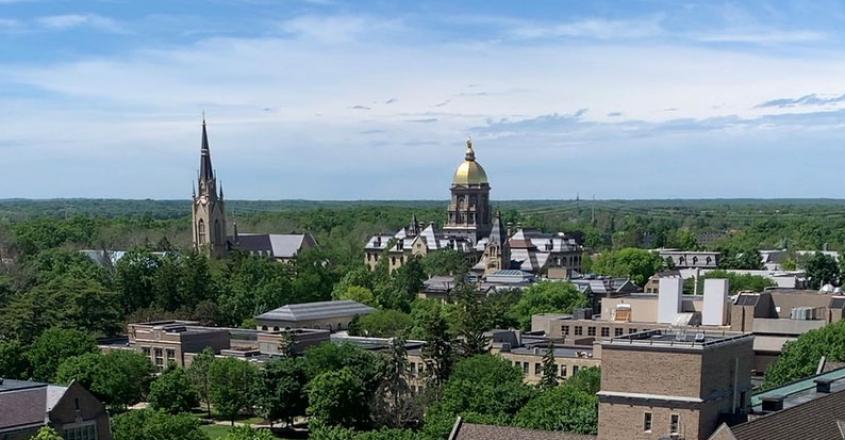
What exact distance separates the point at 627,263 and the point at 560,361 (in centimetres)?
7227

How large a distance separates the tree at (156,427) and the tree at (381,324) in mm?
41431

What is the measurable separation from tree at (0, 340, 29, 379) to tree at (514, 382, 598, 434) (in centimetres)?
4194

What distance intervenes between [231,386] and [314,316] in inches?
994

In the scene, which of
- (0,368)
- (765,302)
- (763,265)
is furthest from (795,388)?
(763,265)

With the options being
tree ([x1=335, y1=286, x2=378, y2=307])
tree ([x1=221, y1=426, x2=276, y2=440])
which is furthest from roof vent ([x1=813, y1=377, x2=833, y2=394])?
tree ([x1=335, y1=286, x2=378, y2=307])

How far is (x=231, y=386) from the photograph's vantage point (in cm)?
6875

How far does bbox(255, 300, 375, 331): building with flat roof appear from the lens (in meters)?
91.1

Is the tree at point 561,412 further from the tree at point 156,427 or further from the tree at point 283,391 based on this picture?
the tree at point 283,391

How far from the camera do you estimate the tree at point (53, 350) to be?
72.9m

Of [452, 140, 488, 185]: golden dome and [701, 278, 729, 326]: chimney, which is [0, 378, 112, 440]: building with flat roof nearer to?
[701, 278, 729, 326]: chimney

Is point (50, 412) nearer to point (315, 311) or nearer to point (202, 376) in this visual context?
point (202, 376)

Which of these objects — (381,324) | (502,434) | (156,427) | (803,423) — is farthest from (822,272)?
(156,427)

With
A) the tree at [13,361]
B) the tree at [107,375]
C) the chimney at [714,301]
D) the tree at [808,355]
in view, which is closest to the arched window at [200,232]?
the tree at [13,361]

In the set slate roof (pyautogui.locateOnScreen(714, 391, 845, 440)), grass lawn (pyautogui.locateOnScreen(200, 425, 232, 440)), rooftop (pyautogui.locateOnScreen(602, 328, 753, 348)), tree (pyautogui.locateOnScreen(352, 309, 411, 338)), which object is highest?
rooftop (pyautogui.locateOnScreen(602, 328, 753, 348))
